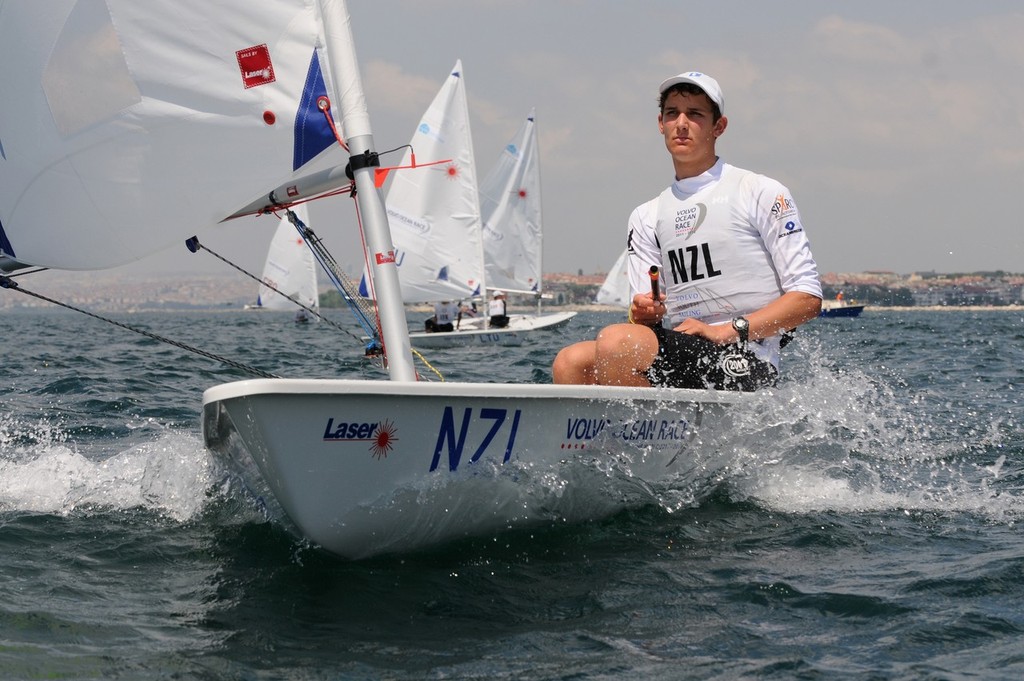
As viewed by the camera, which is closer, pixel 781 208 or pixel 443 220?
pixel 781 208

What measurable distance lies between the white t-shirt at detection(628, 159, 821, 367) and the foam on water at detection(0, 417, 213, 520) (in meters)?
2.22

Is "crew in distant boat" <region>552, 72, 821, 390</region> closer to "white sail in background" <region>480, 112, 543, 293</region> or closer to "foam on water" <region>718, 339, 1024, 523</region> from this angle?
"foam on water" <region>718, 339, 1024, 523</region>

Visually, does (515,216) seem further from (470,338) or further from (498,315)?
(470,338)

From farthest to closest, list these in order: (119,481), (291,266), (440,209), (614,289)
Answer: (614,289), (291,266), (440,209), (119,481)

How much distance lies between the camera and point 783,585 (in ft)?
11.4

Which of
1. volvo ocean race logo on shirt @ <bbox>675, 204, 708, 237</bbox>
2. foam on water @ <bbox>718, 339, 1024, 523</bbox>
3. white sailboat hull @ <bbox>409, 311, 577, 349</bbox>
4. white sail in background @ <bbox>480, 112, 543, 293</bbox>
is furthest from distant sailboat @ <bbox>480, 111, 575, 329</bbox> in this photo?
volvo ocean race logo on shirt @ <bbox>675, 204, 708, 237</bbox>

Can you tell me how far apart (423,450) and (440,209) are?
2220 centimetres

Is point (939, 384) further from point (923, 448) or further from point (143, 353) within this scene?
point (143, 353)

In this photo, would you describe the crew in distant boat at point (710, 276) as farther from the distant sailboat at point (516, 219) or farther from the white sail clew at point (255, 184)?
the distant sailboat at point (516, 219)

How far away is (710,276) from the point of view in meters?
4.59

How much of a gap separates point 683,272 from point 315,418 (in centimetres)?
203

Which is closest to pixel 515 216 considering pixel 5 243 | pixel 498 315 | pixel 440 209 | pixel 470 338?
pixel 498 315

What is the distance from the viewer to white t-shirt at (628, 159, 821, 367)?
4406 mm

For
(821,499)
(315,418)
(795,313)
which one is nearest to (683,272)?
(795,313)
